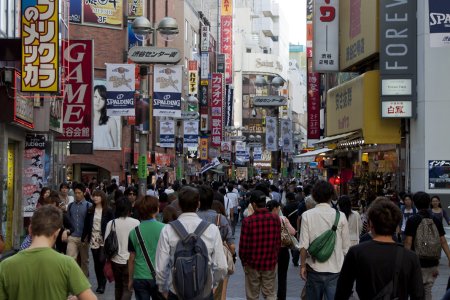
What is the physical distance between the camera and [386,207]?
20.7 feet

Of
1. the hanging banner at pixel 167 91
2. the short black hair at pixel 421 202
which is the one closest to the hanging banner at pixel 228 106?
the hanging banner at pixel 167 91

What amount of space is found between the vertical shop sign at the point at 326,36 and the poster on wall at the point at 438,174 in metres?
8.07

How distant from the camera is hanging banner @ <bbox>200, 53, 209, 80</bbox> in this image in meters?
81.1

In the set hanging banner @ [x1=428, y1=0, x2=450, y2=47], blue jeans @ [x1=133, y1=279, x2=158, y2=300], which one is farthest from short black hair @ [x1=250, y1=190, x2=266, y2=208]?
hanging banner @ [x1=428, y1=0, x2=450, y2=47]

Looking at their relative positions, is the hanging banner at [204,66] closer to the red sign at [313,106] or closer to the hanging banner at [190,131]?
the hanging banner at [190,131]

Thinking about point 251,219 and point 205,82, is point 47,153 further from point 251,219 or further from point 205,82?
point 205,82

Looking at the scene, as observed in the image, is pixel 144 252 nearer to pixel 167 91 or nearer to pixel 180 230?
pixel 180 230

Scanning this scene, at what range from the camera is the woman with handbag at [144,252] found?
9617mm

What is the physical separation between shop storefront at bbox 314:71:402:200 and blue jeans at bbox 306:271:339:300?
13.8 meters

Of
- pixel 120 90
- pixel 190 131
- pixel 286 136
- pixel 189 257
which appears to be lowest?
pixel 189 257

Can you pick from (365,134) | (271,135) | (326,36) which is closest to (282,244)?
(365,134)

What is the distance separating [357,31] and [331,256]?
21079 millimetres

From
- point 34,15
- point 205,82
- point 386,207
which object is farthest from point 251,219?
point 205,82

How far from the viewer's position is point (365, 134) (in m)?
27.3
